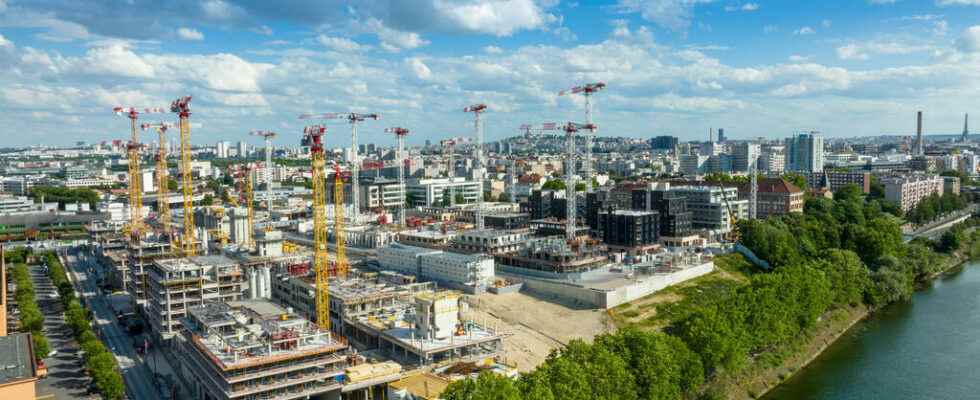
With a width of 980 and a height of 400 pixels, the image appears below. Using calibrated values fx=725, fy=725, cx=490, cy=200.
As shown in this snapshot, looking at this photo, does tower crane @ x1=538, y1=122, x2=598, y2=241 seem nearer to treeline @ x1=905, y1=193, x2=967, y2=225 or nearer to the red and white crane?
the red and white crane

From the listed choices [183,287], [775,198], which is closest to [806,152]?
[775,198]

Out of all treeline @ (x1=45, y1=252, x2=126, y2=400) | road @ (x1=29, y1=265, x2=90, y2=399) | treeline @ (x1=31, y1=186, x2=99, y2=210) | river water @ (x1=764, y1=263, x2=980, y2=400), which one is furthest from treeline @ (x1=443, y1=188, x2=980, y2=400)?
treeline @ (x1=31, y1=186, x2=99, y2=210)

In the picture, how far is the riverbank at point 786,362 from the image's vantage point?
66.1 feet

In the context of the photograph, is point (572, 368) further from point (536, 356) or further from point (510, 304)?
point (510, 304)

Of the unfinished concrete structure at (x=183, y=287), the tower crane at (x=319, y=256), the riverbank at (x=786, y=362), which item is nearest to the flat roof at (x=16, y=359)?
the unfinished concrete structure at (x=183, y=287)

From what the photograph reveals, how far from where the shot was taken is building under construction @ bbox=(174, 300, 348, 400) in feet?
54.6

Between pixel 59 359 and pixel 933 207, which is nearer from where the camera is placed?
pixel 59 359

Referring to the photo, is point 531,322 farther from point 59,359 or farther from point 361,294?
point 59,359

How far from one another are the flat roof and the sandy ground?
39.7 ft

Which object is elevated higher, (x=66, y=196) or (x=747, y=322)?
(x=66, y=196)

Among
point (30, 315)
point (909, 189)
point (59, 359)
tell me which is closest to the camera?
point (59, 359)

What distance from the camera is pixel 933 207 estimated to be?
5262cm

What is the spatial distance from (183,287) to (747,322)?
1801 cm

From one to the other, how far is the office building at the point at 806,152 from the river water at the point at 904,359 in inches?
2624
